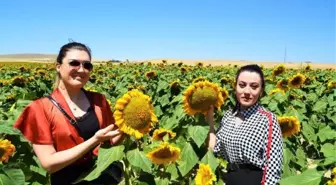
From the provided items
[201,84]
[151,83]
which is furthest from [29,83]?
[201,84]

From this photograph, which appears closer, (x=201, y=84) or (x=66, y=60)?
(x=66, y=60)

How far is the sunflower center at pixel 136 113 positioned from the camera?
2.49m

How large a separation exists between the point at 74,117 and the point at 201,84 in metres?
1.22

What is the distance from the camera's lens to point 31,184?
3840 mm

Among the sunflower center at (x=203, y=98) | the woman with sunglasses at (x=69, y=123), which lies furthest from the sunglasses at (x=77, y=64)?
the sunflower center at (x=203, y=98)

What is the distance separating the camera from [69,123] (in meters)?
2.68

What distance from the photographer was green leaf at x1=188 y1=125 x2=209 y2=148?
3.60 metres

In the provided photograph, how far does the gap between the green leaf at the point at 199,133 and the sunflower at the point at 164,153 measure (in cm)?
18

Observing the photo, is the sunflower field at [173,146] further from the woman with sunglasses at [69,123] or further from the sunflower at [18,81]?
the sunflower at [18,81]

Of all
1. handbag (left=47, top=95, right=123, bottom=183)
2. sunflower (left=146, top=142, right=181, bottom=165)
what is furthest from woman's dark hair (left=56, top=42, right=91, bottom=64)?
sunflower (left=146, top=142, right=181, bottom=165)

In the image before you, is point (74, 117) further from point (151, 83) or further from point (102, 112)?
point (151, 83)

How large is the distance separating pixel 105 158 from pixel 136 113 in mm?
323

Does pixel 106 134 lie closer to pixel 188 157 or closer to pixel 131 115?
pixel 131 115

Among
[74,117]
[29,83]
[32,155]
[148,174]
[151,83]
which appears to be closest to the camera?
[74,117]
